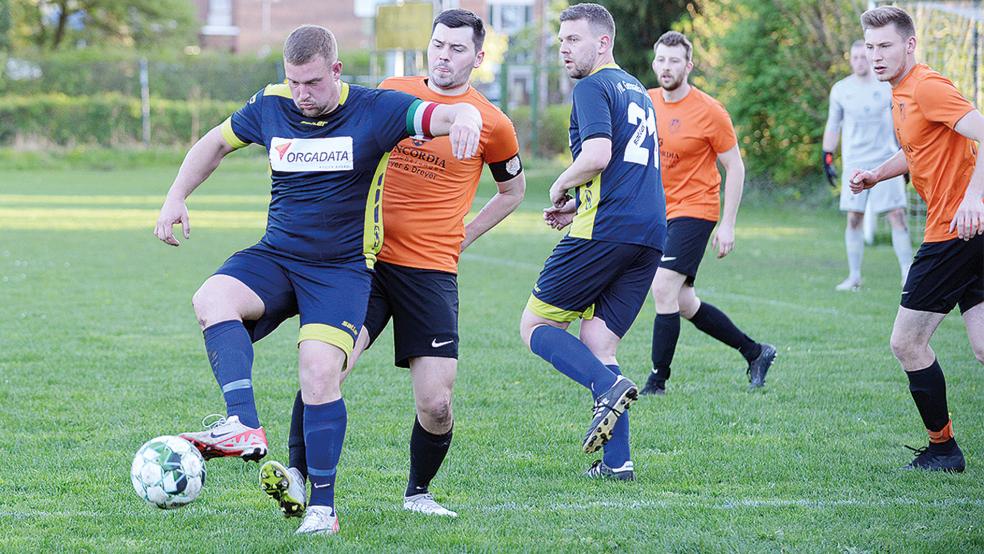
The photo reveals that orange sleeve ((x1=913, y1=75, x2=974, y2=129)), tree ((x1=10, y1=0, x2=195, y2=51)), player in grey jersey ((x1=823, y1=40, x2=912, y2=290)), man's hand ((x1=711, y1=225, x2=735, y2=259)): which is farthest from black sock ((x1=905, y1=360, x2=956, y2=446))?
tree ((x1=10, y1=0, x2=195, y2=51))

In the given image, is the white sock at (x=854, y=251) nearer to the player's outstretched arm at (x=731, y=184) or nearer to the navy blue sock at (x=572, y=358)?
the player's outstretched arm at (x=731, y=184)

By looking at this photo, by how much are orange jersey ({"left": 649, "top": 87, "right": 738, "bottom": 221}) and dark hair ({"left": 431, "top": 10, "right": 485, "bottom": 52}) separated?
89.5 inches

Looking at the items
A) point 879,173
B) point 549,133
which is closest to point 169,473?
point 879,173

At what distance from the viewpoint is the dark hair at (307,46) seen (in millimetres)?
4246

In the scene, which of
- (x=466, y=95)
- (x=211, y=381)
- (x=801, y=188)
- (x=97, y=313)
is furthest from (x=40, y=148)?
(x=466, y=95)

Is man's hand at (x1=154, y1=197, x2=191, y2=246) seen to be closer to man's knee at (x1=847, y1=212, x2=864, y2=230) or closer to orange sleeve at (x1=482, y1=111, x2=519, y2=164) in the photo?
orange sleeve at (x1=482, y1=111, x2=519, y2=164)

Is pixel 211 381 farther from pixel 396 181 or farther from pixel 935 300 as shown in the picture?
pixel 935 300

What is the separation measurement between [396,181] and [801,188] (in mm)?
19788

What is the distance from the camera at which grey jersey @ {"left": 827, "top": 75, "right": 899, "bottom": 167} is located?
39.1 ft

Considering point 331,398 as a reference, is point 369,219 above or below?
above

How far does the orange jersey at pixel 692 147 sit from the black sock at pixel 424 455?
9.16 ft

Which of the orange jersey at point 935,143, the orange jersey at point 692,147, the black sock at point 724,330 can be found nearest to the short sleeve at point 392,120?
the orange jersey at point 935,143

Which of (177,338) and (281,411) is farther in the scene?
(177,338)

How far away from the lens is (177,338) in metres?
9.29
